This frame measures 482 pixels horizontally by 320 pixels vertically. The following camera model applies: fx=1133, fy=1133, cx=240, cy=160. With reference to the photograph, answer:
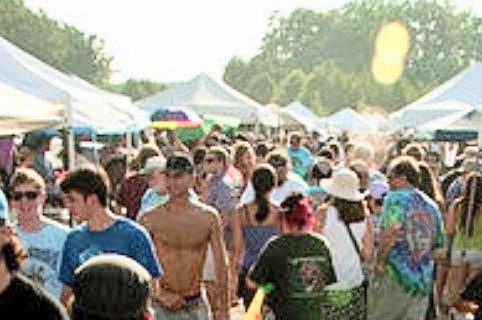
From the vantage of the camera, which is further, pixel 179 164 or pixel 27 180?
pixel 179 164

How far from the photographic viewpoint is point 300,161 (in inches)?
598

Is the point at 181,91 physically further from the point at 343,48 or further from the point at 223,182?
the point at 343,48

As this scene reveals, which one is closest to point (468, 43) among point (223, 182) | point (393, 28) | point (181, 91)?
point (393, 28)

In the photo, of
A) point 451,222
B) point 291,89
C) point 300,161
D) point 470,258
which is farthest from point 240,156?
point 291,89

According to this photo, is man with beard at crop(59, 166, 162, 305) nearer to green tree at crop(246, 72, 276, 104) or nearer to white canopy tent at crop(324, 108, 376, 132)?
white canopy tent at crop(324, 108, 376, 132)

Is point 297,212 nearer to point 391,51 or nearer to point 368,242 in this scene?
point 368,242

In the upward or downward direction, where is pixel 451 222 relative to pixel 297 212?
downward

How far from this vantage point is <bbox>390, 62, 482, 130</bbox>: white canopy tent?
883 inches

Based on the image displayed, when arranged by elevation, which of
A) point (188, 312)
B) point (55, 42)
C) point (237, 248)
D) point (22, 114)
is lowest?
point (188, 312)

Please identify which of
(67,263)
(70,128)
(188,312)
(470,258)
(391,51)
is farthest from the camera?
(391,51)

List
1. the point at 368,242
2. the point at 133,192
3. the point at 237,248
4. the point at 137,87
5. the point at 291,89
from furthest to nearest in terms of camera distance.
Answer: the point at 291,89, the point at 137,87, the point at 133,192, the point at 237,248, the point at 368,242

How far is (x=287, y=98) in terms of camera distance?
119 m

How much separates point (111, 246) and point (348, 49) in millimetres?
157174

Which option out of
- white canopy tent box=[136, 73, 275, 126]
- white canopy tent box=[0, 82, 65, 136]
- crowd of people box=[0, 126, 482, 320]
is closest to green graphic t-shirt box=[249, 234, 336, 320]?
crowd of people box=[0, 126, 482, 320]
